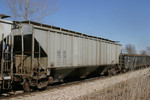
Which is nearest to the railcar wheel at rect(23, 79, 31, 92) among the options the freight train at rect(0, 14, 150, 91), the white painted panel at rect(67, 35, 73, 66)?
the freight train at rect(0, 14, 150, 91)

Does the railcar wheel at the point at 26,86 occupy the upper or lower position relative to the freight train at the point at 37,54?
lower

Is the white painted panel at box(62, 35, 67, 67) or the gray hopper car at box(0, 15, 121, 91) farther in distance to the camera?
the white painted panel at box(62, 35, 67, 67)

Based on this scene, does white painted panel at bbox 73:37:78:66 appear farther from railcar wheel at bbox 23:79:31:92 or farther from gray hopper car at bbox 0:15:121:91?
railcar wheel at bbox 23:79:31:92

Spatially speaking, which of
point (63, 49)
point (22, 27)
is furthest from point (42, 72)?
point (22, 27)

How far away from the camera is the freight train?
8.67m

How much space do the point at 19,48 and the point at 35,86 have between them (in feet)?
8.57

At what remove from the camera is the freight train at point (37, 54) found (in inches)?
341

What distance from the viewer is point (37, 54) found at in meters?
10.1

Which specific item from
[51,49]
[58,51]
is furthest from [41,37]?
[58,51]

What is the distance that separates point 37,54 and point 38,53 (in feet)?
0.35

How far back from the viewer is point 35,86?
978 centimetres

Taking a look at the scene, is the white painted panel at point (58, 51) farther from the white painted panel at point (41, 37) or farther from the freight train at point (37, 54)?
the white painted panel at point (41, 37)

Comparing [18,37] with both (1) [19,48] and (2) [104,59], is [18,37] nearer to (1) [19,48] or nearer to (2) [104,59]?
(1) [19,48]

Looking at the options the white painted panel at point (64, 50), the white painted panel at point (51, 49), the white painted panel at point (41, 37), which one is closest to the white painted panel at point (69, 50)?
the white painted panel at point (64, 50)
